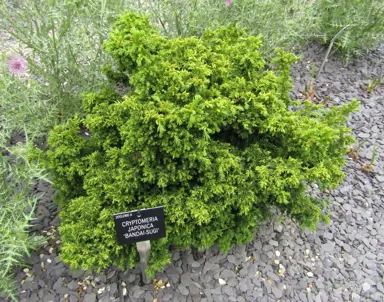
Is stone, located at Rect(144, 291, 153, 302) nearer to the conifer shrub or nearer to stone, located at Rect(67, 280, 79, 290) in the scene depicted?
the conifer shrub

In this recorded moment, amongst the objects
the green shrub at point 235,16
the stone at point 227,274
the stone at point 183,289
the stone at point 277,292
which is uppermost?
the green shrub at point 235,16

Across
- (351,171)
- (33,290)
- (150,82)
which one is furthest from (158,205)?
(351,171)

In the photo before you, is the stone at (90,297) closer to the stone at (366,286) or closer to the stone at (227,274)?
the stone at (227,274)

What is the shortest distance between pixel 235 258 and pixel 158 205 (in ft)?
2.37

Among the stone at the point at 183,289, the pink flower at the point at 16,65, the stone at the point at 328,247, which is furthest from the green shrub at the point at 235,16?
the stone at the point at 183,289

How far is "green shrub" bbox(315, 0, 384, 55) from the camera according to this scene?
375 cm

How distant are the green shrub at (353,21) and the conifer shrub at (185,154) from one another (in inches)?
77.9

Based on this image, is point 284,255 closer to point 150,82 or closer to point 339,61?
point 150,82

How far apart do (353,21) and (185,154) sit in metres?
2.91

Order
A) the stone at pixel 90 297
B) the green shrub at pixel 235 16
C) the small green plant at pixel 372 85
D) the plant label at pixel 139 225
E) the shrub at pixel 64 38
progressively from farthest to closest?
the small green plant at pixel 372 85, the green shrub at pixel 235 16, the shrub at pixel 64 38, the stone at pixel 90 297, the plant label at pixel 139 225

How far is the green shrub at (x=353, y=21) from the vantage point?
3.75 m

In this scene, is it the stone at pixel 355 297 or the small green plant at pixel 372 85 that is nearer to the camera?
the stone at pixel 355 297

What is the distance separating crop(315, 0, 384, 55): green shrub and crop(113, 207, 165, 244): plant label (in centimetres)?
287

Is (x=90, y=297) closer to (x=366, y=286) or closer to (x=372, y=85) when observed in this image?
(x=366, y=286)
